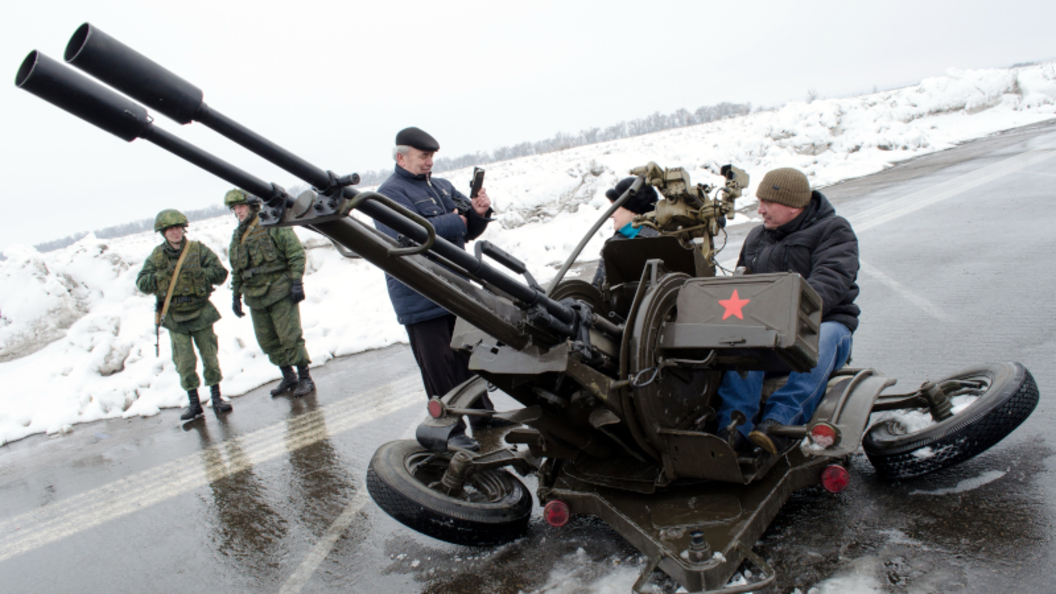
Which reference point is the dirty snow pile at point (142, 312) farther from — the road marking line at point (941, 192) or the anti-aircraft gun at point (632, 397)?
the anti-aircraft gun at point (632, 397)

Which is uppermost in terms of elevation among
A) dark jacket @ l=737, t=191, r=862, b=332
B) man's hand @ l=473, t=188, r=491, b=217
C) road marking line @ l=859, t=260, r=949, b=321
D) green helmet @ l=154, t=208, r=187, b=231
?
green helmet @ l=154, t=208, r=187, b=231

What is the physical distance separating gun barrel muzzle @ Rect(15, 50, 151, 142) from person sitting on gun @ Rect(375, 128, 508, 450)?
2.87 metres

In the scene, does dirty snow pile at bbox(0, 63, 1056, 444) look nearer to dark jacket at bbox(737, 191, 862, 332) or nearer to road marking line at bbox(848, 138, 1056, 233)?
road marking line at bbox(848, 138, 1056, 233)

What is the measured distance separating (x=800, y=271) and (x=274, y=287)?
5.42 metres

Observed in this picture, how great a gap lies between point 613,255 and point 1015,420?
7.13ft

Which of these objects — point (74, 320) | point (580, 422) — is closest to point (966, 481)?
point (580, 422)

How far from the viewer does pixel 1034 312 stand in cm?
601

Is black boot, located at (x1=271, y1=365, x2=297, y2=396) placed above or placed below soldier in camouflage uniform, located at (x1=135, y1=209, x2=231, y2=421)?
below

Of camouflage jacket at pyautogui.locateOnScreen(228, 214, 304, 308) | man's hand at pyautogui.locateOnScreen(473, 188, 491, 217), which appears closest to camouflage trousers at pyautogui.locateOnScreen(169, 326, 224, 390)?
camouflage jacket at pyautogui.locateOnScreen(228, 214, 304, 308)

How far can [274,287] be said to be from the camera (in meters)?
7.24

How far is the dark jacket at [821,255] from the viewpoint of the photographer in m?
3.86

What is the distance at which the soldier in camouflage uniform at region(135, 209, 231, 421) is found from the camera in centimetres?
712

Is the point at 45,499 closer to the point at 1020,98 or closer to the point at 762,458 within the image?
the point at 762,458

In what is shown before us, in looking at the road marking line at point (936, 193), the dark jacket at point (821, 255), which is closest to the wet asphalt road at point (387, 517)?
the dark jacket at point (821, 255)
